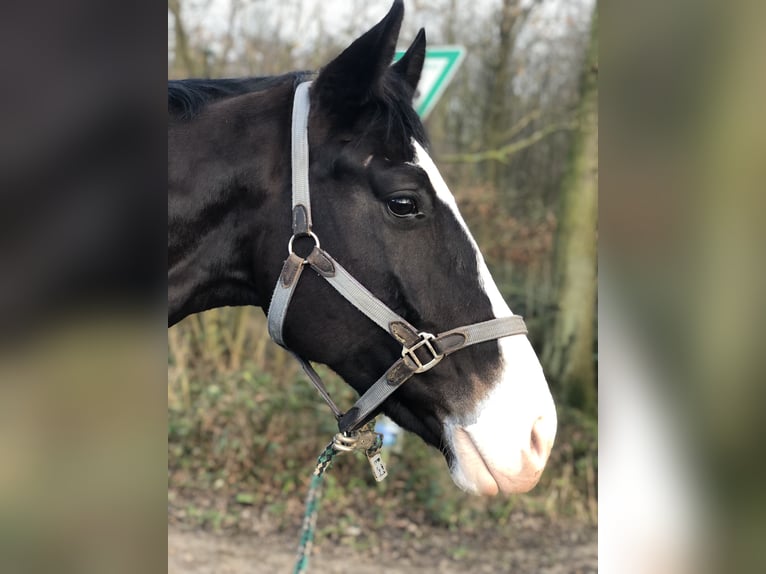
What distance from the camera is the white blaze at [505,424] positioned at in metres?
1.50

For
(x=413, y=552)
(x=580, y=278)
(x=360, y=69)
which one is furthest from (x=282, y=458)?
(x=360, y=69)

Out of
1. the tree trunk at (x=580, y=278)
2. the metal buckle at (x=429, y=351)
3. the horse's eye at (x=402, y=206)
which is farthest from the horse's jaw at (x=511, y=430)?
the tree trunk at (x=580, y=278)

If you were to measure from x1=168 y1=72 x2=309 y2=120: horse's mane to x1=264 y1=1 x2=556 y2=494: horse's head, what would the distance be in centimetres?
18

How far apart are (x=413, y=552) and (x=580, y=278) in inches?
86.6

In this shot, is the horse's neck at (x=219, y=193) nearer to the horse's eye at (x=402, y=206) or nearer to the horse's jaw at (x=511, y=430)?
the horse's eye at (x=402, y=206)

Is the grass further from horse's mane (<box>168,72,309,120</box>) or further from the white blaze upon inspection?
horse's mane (<box>168,72,309,120</box>)

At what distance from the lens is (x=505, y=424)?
1.50m

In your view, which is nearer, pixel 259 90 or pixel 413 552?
pixel 259 90

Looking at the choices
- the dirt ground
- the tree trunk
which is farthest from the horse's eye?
the tree trunk

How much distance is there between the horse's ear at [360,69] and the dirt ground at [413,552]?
3121 mm

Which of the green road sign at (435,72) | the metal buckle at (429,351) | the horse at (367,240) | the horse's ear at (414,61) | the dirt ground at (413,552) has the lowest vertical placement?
the dirt ground at (413,552)

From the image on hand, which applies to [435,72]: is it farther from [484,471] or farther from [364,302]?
[484,471]
